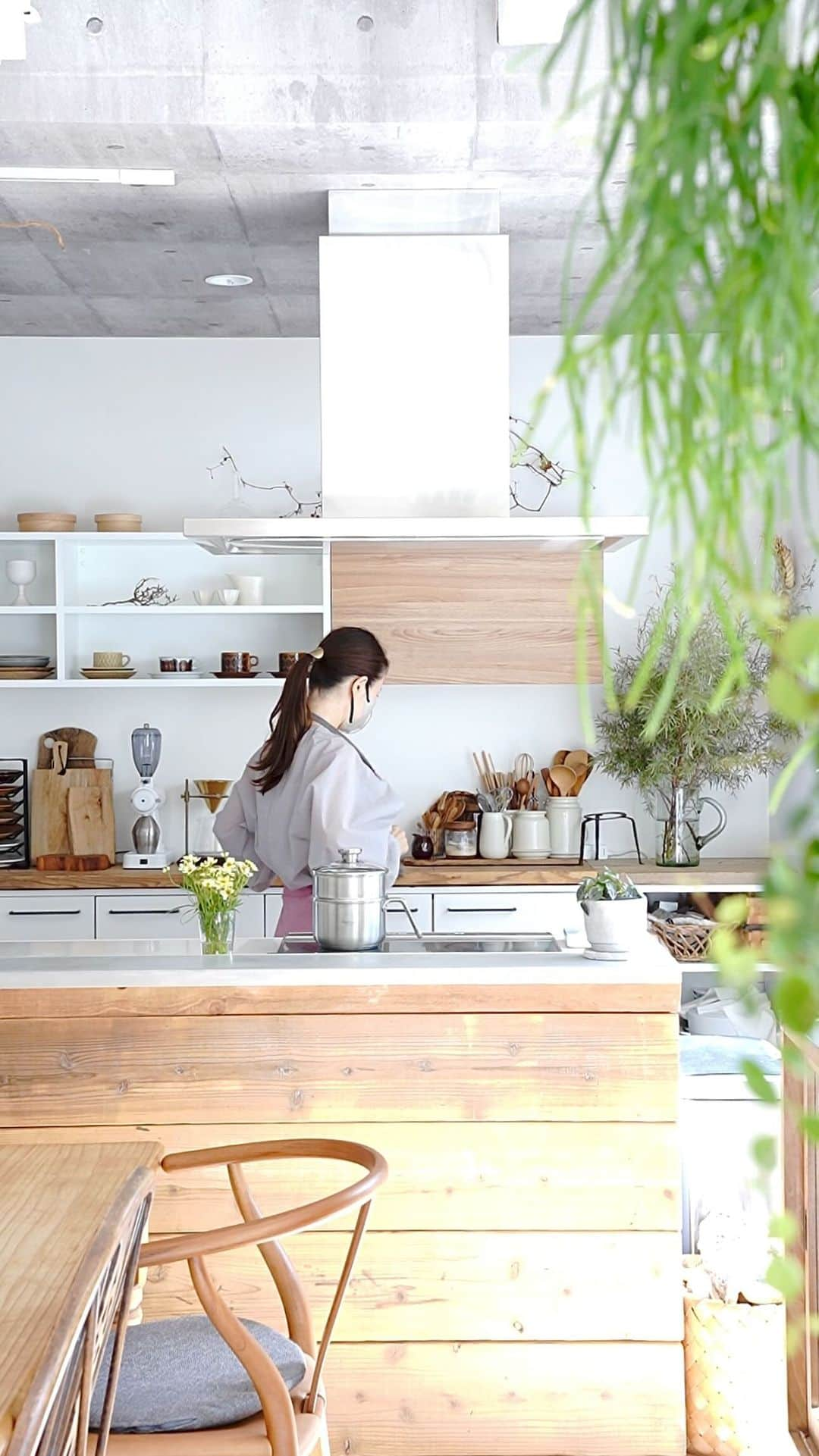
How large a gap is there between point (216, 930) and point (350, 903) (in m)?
0.32

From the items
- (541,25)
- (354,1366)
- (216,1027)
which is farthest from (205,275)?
(354,1366)

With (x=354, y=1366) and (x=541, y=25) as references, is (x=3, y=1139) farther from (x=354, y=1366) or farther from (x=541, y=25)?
(x=541, y=25)

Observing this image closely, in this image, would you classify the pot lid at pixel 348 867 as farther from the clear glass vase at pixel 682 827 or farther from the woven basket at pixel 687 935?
the clear glass vase at pixel 682 827

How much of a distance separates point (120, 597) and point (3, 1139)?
9.16 feet

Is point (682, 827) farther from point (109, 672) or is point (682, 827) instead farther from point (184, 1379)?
point (184, 1379)

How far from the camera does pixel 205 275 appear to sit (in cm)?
455

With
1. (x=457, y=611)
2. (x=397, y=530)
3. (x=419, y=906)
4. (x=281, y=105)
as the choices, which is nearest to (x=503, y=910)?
(x=419, y=906)

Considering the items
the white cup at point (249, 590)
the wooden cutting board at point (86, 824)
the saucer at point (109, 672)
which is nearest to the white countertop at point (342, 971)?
the wooden cutting board at point (86, 824)

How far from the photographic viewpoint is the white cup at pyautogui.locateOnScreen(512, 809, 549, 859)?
Result: 17.3 ft

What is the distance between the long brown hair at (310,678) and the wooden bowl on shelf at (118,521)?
1605 millimetres

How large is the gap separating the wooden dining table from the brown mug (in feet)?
9.90

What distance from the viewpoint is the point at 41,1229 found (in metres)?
2.00

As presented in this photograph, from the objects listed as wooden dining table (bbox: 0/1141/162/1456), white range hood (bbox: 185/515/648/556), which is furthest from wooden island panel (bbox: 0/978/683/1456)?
white range hood (bbox: 185/515/648/556)

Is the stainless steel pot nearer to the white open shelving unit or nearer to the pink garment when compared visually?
the pink garment
